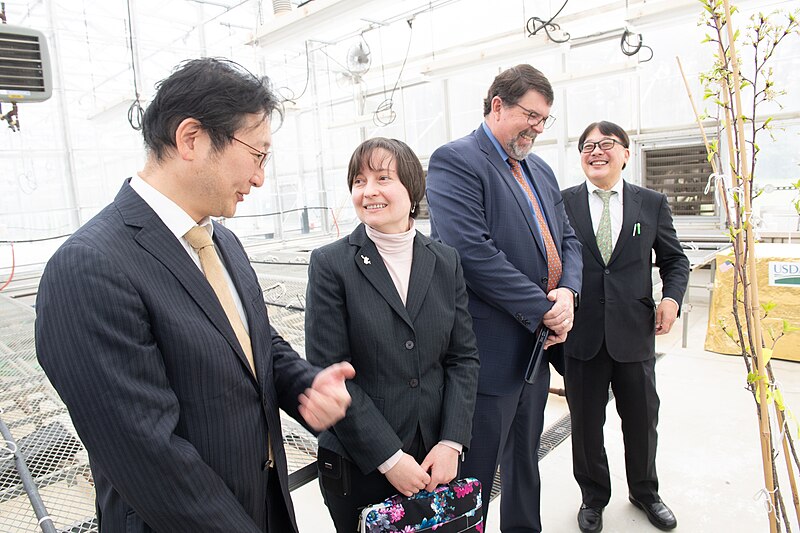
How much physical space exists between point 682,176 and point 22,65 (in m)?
6.35

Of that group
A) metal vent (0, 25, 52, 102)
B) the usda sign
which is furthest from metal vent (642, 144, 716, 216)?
metal vent (0, 25, 52, 102)

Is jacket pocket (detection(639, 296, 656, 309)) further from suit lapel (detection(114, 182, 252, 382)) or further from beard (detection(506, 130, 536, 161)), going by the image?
suit lapel (detection(114, 182, 252, 382))

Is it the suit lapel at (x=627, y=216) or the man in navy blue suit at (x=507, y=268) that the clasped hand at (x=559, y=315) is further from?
the suit lapel at (x=627, y=216)

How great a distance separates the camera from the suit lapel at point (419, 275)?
129 centimetres

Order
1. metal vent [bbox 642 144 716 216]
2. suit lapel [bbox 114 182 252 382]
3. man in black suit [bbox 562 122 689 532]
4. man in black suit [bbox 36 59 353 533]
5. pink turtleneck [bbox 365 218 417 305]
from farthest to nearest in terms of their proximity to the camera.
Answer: metal vent [bbox 642 144 716 216] < man in black suit [bbox 562 122 689 532] < pink turtleneck [bbox 365 218 417 305] < suit lapel [bbox 114 182 252 382] < man in black suit [bbox 36 59 353 533]

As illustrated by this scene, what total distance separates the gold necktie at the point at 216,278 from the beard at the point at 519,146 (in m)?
1.06

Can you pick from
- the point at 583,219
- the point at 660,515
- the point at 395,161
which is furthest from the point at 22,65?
the point at 660,515

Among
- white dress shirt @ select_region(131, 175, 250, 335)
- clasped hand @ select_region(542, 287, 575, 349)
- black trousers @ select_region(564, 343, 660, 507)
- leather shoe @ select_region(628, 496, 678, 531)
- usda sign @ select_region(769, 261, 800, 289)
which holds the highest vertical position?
white dress shirt @ select_region(131, 175, 250, 335)

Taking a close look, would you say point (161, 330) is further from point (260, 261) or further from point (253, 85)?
point (260, 261)

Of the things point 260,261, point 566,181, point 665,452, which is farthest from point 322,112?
point 665,452

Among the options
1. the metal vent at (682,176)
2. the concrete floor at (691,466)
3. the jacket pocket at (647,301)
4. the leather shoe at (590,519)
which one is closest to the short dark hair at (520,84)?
the jacket pocket at (647,301)

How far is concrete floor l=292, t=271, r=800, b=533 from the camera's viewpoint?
2.05 metres

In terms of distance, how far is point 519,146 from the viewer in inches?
65.3

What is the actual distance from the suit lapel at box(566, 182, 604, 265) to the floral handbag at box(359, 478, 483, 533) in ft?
3.61
